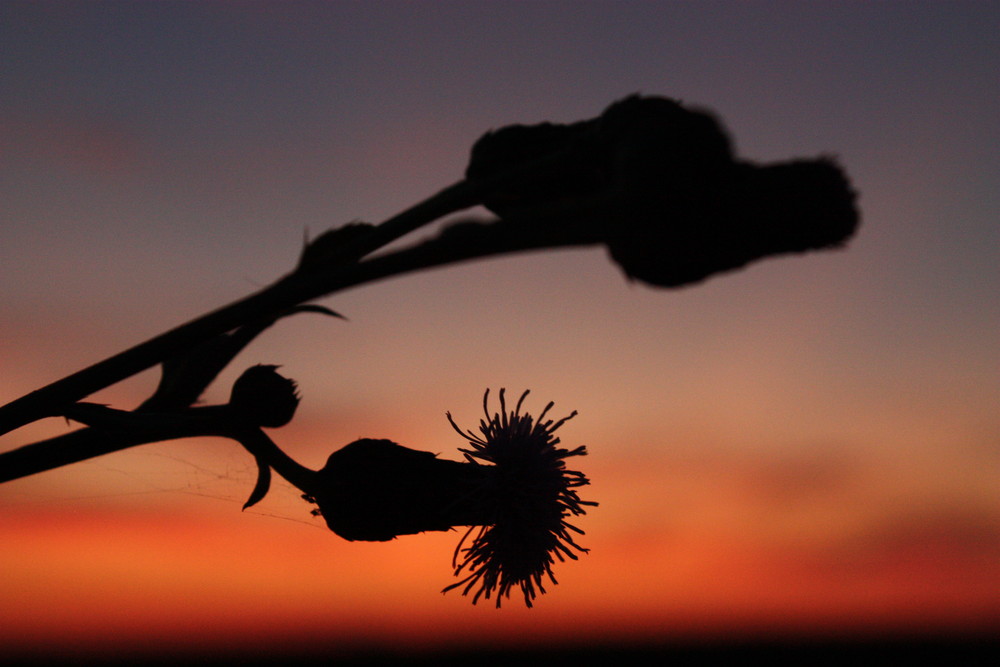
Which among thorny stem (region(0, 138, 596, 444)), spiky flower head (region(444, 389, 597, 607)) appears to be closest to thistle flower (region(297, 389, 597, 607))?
spiky flower head (region(444, 389, 597, 607))

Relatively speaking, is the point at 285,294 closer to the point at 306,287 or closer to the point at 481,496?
the point at 306,287

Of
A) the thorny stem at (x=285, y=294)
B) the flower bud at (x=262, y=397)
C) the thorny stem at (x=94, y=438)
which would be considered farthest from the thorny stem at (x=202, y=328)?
the flower bud at (x=262, y=397)

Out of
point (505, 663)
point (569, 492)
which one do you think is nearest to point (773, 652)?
point (505, 663)

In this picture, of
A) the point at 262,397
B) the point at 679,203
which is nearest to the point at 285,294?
the point at 679,203

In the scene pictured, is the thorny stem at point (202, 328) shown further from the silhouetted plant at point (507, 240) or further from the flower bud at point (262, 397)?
the flower bud at point (262, 397)

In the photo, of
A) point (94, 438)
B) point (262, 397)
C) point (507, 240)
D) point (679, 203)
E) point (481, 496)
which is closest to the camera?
point (507, 240)

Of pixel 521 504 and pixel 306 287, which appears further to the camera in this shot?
pixel 521 504

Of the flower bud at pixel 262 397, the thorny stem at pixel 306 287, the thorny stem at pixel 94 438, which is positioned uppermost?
the flower bud at pixel 262 397

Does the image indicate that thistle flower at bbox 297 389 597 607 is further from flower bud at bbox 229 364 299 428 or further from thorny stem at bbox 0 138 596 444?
thorny stem at bbox 0 138 596 444

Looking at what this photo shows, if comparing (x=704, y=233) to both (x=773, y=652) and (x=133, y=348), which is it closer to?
(x=133, y=348)
